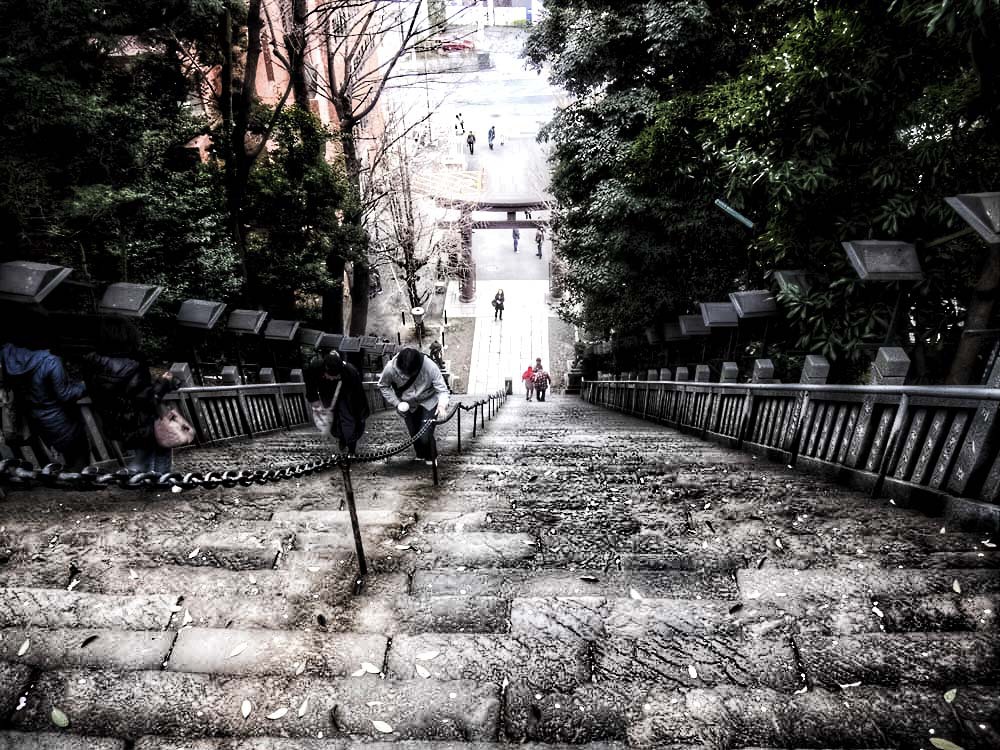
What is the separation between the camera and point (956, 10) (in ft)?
13.7

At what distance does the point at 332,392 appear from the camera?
5.82 meters

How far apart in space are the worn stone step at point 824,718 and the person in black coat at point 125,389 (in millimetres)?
4773

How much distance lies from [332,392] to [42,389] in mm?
2399

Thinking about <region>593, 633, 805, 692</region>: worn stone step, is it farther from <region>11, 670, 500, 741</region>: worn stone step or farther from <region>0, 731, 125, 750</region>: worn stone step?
<region>0, 731, 125, 750</region>: worn stone step

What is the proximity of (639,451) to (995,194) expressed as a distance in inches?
187

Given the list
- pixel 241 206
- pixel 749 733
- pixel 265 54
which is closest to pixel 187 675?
pixel 749 733

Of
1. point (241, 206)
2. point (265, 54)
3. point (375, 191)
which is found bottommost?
point (241, 206)

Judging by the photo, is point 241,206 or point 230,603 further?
point 241,206

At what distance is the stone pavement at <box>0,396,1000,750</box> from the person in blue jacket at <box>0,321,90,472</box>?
2.48 feet

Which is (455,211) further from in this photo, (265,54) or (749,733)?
(749,733)

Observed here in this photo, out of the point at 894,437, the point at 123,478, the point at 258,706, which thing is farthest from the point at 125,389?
the point at 894,437

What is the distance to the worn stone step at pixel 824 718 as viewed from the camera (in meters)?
2.08

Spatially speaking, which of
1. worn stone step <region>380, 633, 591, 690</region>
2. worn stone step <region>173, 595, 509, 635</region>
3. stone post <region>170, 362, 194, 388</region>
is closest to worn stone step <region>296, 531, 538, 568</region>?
worn stone step <region>173, 595, 509, 635</region>

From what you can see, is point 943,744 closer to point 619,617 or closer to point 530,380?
point 619,617
